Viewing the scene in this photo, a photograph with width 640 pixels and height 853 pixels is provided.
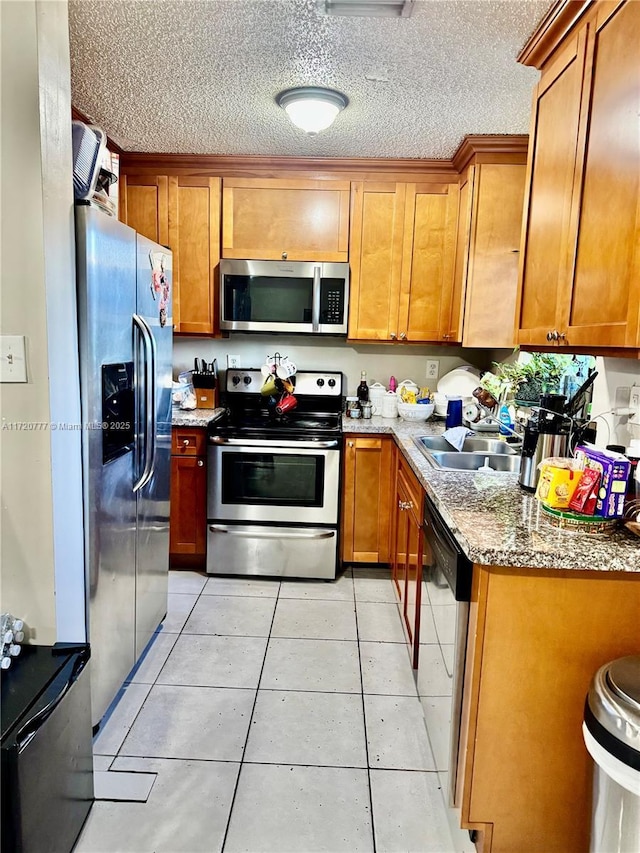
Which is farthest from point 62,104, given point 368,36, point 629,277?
point 629,277

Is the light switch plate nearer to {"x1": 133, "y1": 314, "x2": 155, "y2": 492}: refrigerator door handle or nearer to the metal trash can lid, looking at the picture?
{"x1": 133, "y1": 314, "x2": 155, "y2": 492}: refrigerator door handle

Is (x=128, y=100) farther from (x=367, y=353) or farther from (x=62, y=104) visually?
(x=367, y=353)

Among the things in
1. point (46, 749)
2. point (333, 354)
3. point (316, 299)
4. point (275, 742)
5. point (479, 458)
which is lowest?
point (275, 742)

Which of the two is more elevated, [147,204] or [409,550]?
[147,204]

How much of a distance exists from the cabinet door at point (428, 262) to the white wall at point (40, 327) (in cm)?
211

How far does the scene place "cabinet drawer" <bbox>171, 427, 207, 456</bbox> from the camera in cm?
310

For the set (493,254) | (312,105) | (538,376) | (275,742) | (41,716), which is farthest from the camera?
(493,254)

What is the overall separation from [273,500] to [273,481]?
108 millimetres

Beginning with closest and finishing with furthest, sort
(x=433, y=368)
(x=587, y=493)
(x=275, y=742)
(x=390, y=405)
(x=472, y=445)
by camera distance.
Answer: (x=587, y=493), (x=275, y=742), (x=472, y=445), (x=390, y=405), (x=433, y=368)

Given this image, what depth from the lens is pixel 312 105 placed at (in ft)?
7.69

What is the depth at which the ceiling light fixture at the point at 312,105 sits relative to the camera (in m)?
2.32

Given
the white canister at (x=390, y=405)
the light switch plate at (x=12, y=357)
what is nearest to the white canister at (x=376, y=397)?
the white canister at (x=390, y=405)

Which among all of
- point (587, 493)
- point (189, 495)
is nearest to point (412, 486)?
point (587, 493)

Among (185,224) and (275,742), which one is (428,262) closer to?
(185,224)
